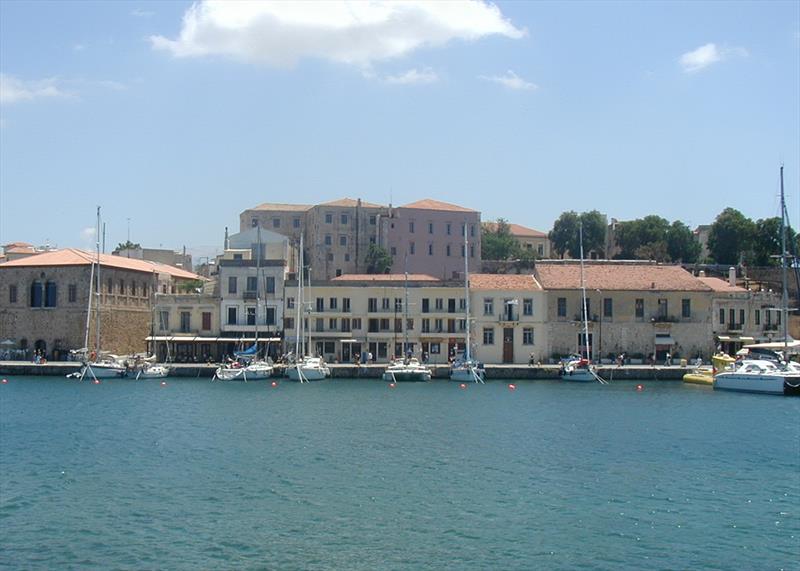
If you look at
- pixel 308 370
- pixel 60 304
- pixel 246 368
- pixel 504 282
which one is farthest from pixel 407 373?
pixel 60 304

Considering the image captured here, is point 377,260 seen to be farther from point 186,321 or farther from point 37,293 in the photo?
point 37,293

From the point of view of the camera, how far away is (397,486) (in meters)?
25.5

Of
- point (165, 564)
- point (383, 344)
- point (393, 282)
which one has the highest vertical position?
point (393, 282)

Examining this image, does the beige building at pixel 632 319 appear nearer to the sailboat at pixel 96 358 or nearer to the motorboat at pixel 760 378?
the motorboat at pixel 760 378

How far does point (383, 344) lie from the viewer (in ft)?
212

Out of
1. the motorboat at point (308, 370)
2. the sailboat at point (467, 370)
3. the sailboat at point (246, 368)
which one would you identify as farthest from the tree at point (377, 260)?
the motorboat at point (308, 370)

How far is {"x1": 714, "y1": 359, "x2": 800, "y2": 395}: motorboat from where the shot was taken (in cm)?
5122

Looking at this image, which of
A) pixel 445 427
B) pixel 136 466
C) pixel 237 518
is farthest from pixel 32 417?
pixel 237 518

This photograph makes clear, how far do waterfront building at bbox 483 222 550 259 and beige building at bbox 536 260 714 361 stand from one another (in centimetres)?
4404

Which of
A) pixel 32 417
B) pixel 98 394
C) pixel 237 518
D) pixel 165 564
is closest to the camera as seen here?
pixel 165 564

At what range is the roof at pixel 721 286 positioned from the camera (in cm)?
6938

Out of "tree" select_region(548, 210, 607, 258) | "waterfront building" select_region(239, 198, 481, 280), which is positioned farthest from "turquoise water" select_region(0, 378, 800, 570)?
"tree" select_region(548, 210, 607, 258)

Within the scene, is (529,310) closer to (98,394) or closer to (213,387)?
(213,387)

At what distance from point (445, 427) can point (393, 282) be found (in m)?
29.4
